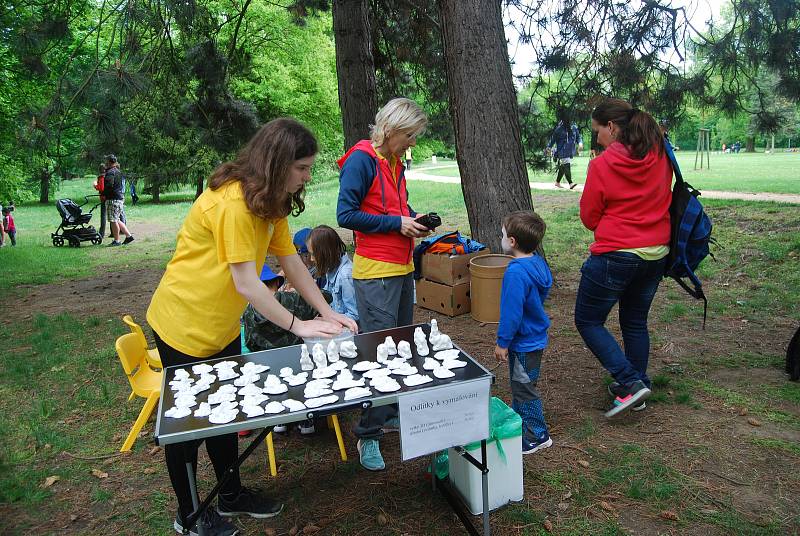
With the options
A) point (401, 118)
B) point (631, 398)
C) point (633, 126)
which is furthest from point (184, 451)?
point (633, 126)

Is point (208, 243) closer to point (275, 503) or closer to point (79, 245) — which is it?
point (275, 503)

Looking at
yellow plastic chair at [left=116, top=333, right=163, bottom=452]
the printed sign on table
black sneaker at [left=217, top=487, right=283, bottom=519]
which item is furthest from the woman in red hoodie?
yellow plastic chair at [left=116, top=333, right=163, bottom=452]

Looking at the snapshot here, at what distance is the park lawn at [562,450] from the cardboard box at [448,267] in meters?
0.42

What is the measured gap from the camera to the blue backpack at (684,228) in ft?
10.1

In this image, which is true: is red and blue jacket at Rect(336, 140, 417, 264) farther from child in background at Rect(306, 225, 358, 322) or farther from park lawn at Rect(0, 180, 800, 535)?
park lawn at Rect(0, 180, 800, 535)

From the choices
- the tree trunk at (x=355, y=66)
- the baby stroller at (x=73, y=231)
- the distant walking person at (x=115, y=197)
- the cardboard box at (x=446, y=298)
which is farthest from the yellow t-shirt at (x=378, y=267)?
the baby stroller at (x=73, y=231)

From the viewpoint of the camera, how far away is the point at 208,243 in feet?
7.22

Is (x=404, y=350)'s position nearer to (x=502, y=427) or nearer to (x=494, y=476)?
(x=502, y=427)

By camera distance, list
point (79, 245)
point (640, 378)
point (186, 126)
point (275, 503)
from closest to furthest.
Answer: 1. point (275, 503)
2. point (640, 378)
3. point (186, 126)
4. point (79, 245)

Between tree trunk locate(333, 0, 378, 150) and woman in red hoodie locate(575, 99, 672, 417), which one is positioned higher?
tree trunk locate(333, 0, 378, 150)

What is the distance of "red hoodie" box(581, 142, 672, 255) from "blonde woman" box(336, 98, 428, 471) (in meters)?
0.98

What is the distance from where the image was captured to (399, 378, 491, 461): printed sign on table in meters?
2.02

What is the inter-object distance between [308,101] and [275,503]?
22404 millimetres

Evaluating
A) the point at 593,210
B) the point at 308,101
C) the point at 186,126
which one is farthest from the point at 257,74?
the point at 593,210
